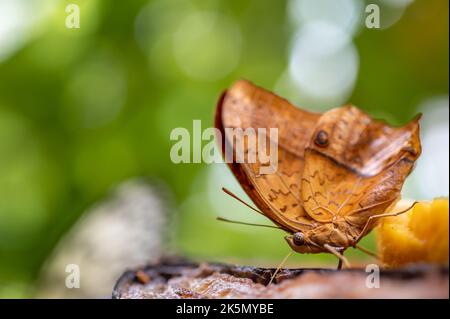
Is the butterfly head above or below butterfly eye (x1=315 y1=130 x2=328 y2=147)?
below

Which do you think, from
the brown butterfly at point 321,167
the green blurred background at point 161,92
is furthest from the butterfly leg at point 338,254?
the green blurred background at point 161,92

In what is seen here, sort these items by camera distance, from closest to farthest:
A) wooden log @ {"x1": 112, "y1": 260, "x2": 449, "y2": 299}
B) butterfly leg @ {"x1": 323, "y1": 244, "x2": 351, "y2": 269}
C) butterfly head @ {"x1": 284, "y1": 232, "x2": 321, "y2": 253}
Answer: wooden log @ {"x1": 112, "y1": 260, "x2": 449, "y2": 299}, butterfly leg @ {"x1": 323, "y1": 244, "x2": 351, "y2": 269}, butterfly head @ {"x1": 284, "y1": 232, "x2": 321, "y2": 253}

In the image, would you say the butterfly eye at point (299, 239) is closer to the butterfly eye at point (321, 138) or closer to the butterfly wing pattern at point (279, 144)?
the butterfly wing pattern at point (279, 144)

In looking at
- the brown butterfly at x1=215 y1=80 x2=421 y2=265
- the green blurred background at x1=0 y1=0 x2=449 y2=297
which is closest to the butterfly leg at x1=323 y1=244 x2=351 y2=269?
the brown butterfly at x1=215 y1=80 x2=421 y2=265

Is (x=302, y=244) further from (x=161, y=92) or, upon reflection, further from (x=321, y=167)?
(x=161, y=92)

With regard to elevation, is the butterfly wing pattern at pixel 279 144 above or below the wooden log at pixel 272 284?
above

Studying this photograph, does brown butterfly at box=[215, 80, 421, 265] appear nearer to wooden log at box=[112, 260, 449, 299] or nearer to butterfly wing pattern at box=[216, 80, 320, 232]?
butterfly wing pattern at box=[216, 80, 320, 232]

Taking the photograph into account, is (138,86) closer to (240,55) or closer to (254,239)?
(240,55)
